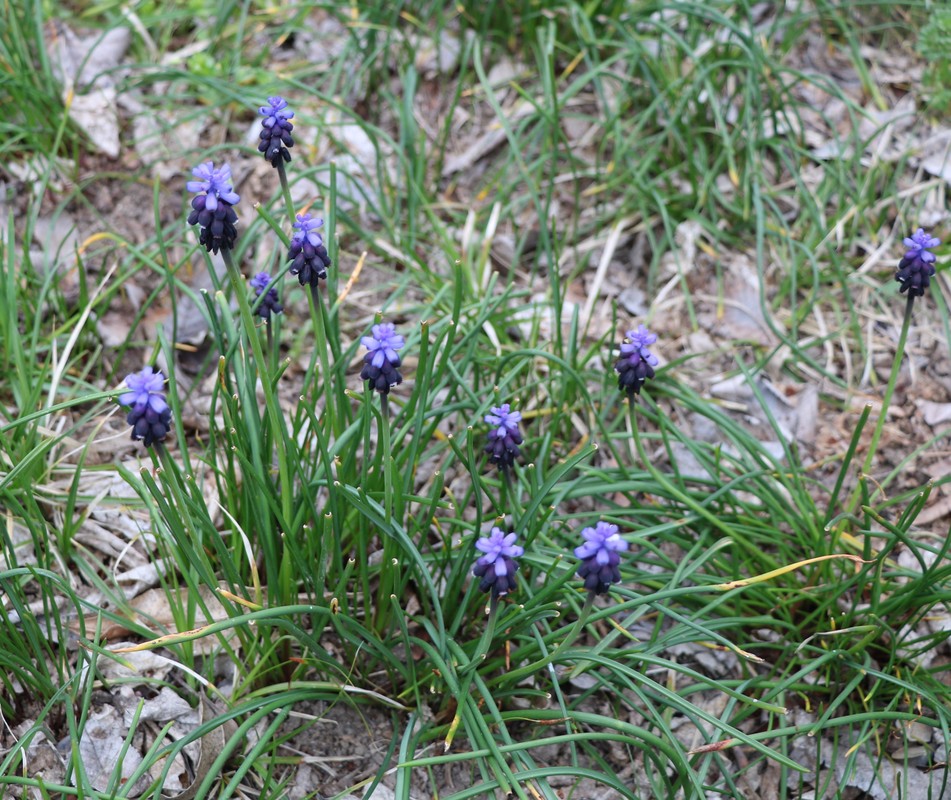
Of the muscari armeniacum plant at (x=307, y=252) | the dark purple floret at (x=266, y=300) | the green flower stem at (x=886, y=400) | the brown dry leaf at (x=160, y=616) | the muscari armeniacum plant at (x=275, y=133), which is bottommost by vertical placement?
the brown dry leaf at (x=160, y=616)

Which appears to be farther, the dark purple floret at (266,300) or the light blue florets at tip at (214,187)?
the dark purple floret at (266,300)

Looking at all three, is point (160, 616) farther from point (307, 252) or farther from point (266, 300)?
point (307, 252)

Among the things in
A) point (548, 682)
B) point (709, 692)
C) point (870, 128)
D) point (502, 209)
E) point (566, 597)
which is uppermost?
point (870, 128)

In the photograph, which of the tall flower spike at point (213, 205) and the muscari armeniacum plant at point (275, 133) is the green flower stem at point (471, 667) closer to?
the tall flower spike at point (213, 205)

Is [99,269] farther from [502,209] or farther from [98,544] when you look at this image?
[502,209]

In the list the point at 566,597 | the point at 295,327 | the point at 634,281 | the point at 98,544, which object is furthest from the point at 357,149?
the point at 566,597

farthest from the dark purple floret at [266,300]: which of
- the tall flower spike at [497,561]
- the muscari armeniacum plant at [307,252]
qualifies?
the tall flower spike at [497,561]

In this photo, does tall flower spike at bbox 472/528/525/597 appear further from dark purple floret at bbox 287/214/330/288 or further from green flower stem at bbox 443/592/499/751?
dark purple floret at bbox 287/214/330/288
